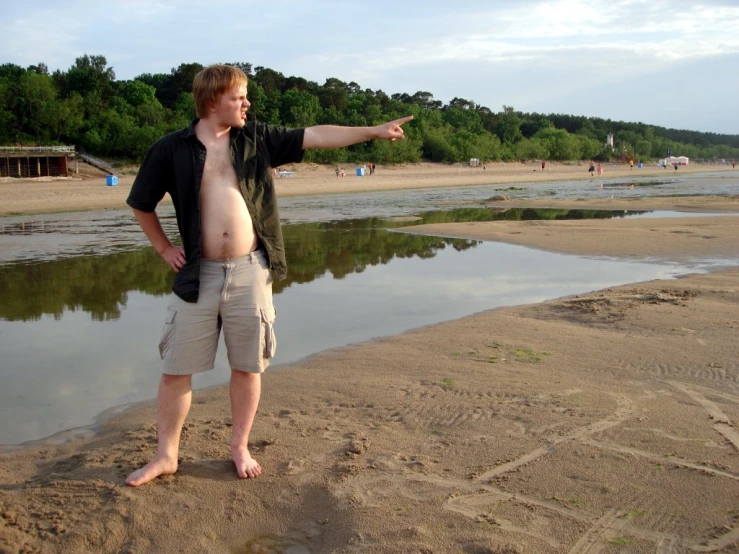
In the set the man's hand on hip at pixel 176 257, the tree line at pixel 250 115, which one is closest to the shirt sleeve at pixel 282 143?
the man's hand on hip at pixel 176 257

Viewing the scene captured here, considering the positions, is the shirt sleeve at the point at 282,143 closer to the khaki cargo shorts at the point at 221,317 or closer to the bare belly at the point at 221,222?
the bare belly at the point at 221,222

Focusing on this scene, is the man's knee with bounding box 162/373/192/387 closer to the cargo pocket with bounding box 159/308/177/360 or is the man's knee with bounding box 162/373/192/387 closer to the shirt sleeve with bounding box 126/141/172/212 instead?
the cargo pocket with bounding box 159/308/177/360

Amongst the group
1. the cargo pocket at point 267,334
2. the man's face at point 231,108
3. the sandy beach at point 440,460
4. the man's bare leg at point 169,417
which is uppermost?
the man's face at point 231,108

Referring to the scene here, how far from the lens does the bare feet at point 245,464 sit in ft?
11.7

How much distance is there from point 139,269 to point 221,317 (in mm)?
8346

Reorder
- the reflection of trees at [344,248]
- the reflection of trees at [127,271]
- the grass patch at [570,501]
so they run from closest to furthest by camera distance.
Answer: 1. the grass patch at [570,501]
2. the reflection of trees at [127,271]
3. the reflection of trees at [344,248]

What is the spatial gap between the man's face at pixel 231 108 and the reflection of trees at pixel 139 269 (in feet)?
16.1

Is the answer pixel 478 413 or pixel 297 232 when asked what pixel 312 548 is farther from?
pixel 297 232

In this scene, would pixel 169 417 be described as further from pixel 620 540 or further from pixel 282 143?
pixel 620 540

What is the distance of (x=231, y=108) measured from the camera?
11.4 feet

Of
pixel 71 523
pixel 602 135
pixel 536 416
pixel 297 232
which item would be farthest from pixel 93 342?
pixel 602 135

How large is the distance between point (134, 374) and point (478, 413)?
2948 mm

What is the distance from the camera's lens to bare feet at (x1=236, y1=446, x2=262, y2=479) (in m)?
3.58

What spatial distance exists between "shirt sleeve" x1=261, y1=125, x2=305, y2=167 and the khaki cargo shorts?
1.82 ft
